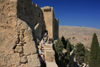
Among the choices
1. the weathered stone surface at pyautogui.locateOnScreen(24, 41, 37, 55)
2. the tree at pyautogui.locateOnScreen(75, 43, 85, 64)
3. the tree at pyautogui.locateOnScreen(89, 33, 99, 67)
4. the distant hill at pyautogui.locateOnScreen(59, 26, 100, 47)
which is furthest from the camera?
the distant hill at pyautogui.locateOnScreen(59, 26, 100, 47)

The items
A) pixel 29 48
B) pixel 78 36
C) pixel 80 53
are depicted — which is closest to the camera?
pixel 29 48

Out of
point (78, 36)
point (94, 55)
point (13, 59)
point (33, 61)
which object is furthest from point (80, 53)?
point (78, 36)

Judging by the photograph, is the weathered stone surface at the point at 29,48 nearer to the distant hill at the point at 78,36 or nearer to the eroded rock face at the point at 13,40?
the eroded rock face at the point at 13,40

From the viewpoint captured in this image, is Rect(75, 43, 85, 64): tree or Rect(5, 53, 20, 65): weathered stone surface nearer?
Rect(5, 53, 20, 65): weathered stone surface

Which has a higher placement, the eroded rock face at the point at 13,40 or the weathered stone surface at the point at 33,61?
the eroded rock face at the point at 13,40

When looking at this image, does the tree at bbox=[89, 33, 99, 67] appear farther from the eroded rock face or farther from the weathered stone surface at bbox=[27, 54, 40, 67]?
the eroded rock face

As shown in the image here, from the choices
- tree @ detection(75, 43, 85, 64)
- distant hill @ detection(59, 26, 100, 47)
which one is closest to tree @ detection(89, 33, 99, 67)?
tree @ detection(75, 43, 85, 64)

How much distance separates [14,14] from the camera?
2.54 metres

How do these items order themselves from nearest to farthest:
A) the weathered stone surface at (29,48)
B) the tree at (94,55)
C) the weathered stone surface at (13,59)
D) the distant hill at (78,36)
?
the weathered stone surface at (13,59) → the weathered stone surface at (29,48) → the tree at (94,55) → the distant hill at (78,36)

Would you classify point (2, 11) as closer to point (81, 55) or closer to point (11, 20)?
point (11, 20)

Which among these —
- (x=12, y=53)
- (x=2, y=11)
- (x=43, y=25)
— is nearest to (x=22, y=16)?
(x=2, y=11)

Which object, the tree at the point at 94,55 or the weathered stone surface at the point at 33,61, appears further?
the tree at the point at 94,55

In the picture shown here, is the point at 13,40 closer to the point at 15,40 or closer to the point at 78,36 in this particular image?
the point at 15,40

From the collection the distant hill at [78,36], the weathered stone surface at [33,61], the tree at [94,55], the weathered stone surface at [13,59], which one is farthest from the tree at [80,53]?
the distant hill at [78,36]
